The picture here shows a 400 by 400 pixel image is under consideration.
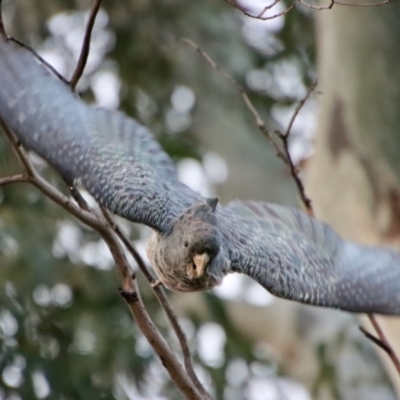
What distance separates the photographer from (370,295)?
231 cm

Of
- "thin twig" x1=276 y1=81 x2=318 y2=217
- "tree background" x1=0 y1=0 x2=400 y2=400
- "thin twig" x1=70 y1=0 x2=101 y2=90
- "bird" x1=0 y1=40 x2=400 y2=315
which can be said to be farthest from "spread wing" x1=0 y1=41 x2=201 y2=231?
"tree background" x1=0 y1=0 x2=400 y2=400

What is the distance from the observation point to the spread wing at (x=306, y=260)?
2.16 meters

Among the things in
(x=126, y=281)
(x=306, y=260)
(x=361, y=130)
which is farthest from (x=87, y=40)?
(x=361, y=130)

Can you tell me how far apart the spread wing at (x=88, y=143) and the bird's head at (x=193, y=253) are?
93mm

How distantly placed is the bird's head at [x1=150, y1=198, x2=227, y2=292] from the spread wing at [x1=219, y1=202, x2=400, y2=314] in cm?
11

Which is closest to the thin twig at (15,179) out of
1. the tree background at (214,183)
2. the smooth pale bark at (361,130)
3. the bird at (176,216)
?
the bird at (176,216)

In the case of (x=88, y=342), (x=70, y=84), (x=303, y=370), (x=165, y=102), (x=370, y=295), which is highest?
(x=70, y=84)

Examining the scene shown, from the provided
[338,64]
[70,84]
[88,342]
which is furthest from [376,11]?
[70,84]

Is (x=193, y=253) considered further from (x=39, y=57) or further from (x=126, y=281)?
(x=39, y=57)

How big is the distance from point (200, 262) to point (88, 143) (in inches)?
15.0

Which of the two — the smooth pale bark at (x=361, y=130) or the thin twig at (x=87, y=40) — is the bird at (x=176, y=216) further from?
the smooth pale bark at (x=361, y=130)

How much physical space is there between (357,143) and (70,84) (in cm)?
206

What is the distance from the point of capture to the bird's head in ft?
6.41

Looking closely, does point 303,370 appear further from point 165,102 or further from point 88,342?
point 165,102
